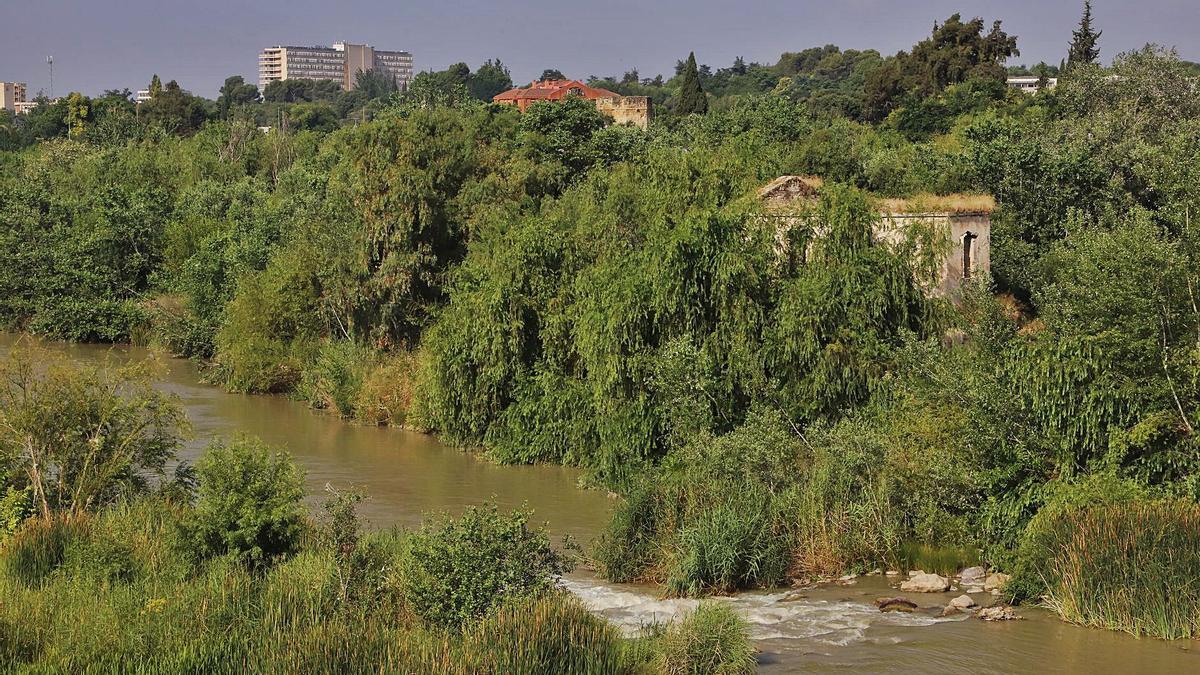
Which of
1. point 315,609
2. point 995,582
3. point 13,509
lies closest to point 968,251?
point 995,582

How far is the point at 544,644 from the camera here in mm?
12039

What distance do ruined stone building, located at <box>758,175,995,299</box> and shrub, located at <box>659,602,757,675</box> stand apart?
1286 cm

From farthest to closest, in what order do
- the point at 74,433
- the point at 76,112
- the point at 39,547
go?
the point at 76,112, the point at 74,433, the point at 39,547

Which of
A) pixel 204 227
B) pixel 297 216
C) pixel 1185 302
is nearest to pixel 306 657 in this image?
pixel 1185 302

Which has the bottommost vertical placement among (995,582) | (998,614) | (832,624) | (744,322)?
(832,624)

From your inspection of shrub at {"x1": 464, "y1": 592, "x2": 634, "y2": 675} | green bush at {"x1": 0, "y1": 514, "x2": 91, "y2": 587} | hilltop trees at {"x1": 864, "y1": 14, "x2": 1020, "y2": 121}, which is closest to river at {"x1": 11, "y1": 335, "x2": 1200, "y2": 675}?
shrub at {"x1": 464, "y1": 592, "x2": 634, "y2": 675}

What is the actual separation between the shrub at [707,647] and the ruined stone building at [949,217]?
12858 millimetres

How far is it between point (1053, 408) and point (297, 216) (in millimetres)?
27530

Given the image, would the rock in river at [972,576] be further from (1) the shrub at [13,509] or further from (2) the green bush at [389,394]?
(2) the green bush at [389,394]

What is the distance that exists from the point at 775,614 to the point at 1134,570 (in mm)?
4246

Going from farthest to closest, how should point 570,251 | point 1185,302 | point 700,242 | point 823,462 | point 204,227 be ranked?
point 204,227 → point 570,251 → point 700,242 → point 823,462 → point 1185,302

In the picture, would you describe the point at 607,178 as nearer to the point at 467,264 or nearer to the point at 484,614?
the point at 467,264

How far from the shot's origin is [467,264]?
28.7 m

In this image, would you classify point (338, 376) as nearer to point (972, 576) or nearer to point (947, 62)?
point (972, 576)
